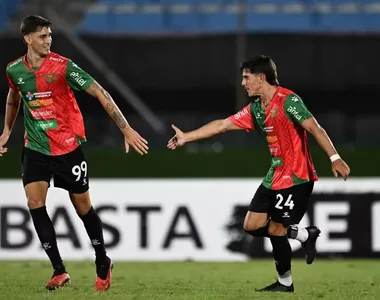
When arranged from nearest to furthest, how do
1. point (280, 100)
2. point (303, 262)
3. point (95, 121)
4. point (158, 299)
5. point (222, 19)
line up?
point (158, 299)
point (280, 100)
point (303, 262)
point (95, 121)
point (222, 19)

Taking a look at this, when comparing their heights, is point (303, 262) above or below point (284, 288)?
below

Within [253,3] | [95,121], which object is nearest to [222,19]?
[253,3]

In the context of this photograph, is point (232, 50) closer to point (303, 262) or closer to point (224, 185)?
point (224, 185)

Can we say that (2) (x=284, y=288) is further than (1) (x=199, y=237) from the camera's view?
No

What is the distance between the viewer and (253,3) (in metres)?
15.3

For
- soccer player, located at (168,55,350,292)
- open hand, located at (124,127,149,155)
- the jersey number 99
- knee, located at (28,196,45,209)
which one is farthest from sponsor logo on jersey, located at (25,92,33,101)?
soccer player, located at (168,55,350,292)

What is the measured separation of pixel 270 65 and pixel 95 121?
19.2 ft

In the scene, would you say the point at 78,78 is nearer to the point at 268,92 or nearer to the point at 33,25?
the point at 33,25

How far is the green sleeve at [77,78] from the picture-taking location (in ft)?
27.4

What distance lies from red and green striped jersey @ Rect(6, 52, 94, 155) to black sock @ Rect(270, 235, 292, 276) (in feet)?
5.93

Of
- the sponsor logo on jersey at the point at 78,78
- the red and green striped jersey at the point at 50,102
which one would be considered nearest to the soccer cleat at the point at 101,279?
the red and green striped jersey at the point at 50,102

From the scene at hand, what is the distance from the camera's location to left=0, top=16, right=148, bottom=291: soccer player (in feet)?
27.7

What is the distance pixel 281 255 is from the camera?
8555mm

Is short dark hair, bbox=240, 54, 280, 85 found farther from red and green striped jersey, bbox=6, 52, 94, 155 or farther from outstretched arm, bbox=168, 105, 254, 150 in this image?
red and green striped jersey, bbox=6, 52, 94, 155
